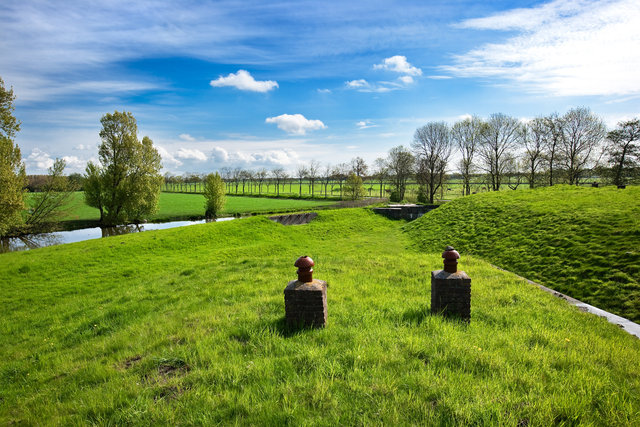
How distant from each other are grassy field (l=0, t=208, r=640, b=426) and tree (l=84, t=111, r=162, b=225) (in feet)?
113

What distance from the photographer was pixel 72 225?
40.5 metres

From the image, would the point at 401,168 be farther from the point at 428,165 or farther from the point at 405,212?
the point at 405,212

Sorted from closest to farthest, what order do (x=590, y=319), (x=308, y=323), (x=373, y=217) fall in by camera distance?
1. (x=308, y=323)
2. (x=590, y=319)
3. (x=373, y=217)

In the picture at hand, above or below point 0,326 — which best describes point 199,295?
above

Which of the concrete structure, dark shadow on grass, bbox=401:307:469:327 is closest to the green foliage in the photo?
the concrete structure

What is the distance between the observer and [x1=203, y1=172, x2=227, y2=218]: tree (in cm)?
4888

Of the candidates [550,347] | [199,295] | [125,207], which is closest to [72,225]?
[125,207]

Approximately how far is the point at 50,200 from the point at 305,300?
42119 mm

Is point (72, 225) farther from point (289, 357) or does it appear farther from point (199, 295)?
point (289, 357)

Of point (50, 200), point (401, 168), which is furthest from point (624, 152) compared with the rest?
point (50, 200)

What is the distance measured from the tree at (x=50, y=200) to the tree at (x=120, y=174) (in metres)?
3.83

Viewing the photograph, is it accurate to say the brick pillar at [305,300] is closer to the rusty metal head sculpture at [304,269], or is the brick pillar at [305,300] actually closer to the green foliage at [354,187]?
the rusty metal head sculpture at [304,269]

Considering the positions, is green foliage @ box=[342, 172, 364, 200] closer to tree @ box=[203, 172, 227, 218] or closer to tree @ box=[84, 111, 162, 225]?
tree @ box=[203, 172, 227, 218]

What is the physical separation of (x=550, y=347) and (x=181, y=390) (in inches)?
211
